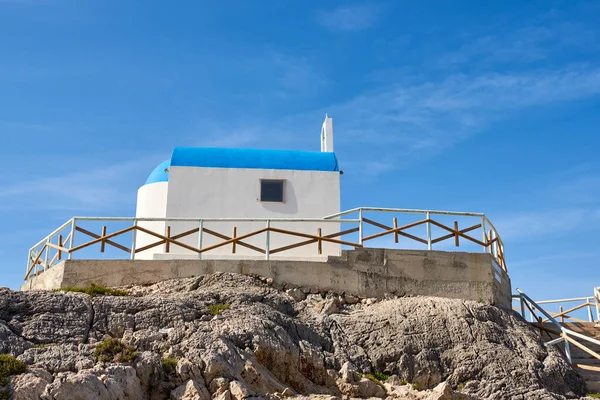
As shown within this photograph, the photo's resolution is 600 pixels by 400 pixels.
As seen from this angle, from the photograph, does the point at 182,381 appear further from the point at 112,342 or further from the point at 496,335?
the point at 496,335

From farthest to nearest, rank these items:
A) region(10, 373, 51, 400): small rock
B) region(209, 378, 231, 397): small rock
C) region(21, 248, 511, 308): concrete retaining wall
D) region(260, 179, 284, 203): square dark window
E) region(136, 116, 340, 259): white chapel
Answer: region(260, 179, 284, 203): square dark window, region(136, 116, 340, 259): white chapel, region(21, 248, 511, 308): concrete retaining wall, region(209, 378, 231, 397): small rock, region(10, 373, 51, 400): small rock

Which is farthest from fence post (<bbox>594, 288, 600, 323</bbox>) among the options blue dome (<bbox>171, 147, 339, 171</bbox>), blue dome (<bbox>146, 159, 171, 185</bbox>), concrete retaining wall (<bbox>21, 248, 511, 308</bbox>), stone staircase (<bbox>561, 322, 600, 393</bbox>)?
blue dome (<bbox>146, 159, 171, 185</bbox>)

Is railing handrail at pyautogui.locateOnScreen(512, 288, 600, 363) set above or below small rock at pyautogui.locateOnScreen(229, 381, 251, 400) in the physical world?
above

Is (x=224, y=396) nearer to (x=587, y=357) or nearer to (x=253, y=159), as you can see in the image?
(x=253, y=159)

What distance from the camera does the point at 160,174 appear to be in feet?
75.9

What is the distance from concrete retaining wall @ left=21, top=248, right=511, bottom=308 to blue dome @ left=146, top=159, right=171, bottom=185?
528 centimetres

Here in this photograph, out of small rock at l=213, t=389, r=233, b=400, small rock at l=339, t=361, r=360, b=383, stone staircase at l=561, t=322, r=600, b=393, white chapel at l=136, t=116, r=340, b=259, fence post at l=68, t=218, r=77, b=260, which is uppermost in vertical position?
white chapel at l=136, t=116, r=340, b=259

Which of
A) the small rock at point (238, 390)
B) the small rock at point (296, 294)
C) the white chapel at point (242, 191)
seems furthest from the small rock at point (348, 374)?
the white chapel at point (242, 191)

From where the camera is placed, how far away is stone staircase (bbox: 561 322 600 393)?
17953 millimetres

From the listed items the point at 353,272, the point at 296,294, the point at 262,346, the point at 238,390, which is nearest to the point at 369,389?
the point at 262,346

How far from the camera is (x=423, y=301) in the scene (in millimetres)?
17453

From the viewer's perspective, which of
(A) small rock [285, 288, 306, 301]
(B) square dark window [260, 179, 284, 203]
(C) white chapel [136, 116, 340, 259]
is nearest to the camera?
(A) small rock [285, 288, 306, 301]

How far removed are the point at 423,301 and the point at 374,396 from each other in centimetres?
351

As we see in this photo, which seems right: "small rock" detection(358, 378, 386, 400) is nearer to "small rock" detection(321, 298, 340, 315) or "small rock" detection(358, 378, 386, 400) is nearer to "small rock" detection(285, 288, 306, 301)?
"small rock" detection(321, 298, 340, 315)
